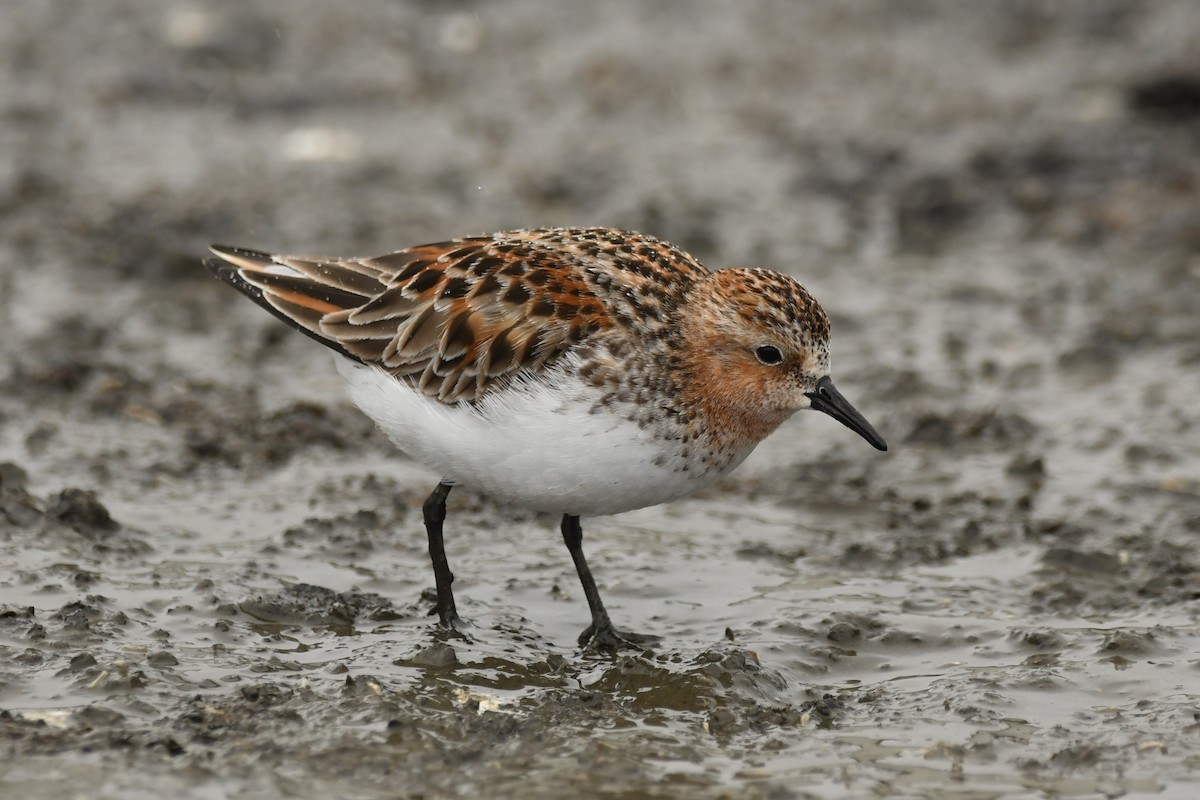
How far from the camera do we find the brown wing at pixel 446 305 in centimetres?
707

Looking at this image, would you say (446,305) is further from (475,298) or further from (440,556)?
(440,556)

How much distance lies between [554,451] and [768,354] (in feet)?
3.61

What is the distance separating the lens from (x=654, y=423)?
6.83 metres

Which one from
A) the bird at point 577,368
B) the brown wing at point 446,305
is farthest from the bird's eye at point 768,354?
the brown wing at point 446,305

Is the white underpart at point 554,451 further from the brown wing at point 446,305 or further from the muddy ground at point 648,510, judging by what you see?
the muddy ground at point 648,510

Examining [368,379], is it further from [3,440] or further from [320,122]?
[320,122]

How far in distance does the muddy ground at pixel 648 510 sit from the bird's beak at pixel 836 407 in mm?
933

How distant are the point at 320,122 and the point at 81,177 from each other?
90.0 inches

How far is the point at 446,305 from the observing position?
24.3 feet

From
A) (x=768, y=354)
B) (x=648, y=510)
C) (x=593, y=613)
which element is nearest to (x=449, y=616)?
(x=593, y=613)

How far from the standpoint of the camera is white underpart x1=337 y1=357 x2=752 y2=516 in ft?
22.2

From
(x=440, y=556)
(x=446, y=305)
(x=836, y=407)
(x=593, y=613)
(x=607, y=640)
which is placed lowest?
(x=607, y=640)

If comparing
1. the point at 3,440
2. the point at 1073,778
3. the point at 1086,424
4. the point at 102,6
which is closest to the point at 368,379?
the point at 3,440

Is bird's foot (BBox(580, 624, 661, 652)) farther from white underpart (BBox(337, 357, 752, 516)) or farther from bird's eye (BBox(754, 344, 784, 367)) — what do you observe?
bird's eye (BBox(754, 344, 784, 367))
